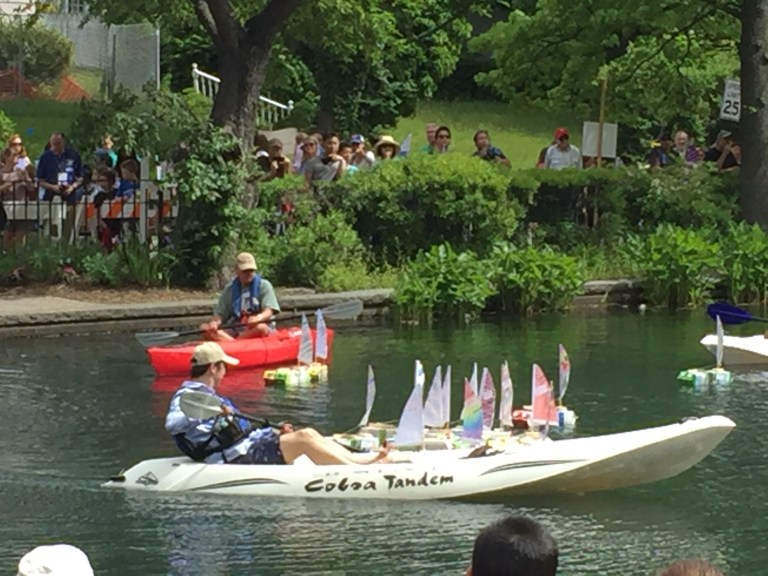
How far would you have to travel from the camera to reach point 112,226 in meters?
22.1

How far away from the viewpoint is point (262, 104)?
3531 cm

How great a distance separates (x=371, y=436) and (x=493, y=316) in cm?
822

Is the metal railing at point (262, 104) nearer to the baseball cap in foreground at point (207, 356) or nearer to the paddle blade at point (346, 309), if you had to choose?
the paddle blade at point (346, 309)

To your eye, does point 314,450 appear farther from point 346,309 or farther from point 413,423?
point 346,309

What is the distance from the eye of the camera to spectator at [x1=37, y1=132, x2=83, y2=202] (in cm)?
2222

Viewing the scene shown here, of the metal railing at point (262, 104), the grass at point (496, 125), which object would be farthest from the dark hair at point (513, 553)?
the grass at point (496, 125)

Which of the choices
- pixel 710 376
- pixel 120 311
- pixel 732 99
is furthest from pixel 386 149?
pixel 710 376

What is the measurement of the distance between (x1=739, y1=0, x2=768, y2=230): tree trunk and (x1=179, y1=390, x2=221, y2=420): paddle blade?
1426cm

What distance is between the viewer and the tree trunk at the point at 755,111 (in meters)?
24.3

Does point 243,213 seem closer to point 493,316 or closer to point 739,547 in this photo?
point 493,316

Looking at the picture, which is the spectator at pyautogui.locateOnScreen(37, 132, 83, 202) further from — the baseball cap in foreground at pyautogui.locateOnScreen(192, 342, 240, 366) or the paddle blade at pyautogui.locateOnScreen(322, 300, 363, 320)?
the baseball cap in foreground at pyautogui.locateOnScreen(192, 342, 240, 366)

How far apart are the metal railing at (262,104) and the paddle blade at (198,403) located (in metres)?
22.6

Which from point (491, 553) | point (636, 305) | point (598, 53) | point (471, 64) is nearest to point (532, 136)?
point (471, 64)

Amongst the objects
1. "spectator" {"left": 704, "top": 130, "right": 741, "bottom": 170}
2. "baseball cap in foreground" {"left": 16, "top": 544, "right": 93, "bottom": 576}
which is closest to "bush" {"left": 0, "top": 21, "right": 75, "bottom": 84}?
"spectator" {"left": 704, "top": 130, "right": 741, "bottom": 170}
